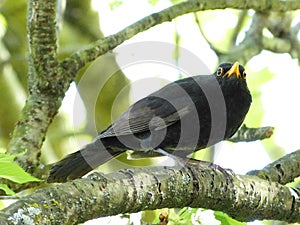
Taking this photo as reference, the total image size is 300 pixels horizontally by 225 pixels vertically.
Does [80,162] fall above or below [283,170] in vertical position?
above

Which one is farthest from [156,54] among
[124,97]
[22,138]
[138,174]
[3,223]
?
[3,223]

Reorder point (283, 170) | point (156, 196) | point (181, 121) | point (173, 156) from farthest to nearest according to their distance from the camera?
point (181, 121), point (173, 156), point (283, 170), point (156, 196)

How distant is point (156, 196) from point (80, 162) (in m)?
1.49

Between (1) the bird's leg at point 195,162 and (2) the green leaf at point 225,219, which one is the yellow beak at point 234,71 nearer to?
(1) the bird's leg at point 195,162

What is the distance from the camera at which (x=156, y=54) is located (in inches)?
226

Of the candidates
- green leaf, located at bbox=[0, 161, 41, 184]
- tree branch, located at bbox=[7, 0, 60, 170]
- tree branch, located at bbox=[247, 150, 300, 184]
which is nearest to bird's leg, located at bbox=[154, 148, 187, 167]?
tree branch, located at bbox=[247, 150, 300, 184]

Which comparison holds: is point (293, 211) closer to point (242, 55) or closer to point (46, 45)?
point (46, 45)

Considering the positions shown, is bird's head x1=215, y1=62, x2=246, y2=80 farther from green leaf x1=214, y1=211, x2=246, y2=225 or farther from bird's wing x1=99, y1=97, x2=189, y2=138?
green leaf x1=214, y1=211, x2=246, y2=225

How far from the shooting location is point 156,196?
312cm

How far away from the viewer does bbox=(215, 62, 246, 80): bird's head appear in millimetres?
4875

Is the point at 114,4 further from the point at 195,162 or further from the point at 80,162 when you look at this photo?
the point at 195,162

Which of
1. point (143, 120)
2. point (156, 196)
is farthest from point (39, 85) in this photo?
point (156, 196)

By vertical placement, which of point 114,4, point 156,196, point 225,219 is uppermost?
point 114,4

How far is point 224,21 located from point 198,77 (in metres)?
3.74
